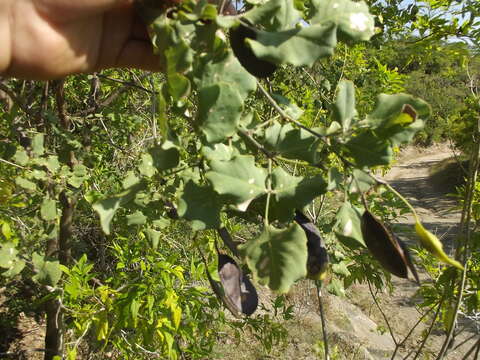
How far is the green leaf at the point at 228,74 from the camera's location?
0.57 m

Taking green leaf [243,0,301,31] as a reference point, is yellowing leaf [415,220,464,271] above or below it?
below

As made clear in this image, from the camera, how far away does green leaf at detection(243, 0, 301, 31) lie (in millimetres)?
562

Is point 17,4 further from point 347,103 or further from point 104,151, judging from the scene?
point 104,151

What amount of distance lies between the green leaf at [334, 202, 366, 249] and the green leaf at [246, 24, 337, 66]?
284 mm

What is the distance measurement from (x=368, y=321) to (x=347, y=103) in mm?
4799

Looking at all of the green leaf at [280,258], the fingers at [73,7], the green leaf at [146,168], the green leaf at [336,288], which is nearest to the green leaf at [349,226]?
the green leaf at [280,258]

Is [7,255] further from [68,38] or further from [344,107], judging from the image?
[344,107]

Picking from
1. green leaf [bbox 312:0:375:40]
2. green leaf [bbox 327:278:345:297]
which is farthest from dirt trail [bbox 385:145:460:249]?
green leaf [bbox 312:0:375:40]

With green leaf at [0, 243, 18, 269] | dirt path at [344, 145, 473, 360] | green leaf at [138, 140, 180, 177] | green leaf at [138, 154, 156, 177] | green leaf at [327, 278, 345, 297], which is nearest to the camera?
green leaf at [138, 140, 180, 177]

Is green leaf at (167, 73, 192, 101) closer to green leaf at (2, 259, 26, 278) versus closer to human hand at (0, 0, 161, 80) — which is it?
human hand at (0, 0, 161, 80)

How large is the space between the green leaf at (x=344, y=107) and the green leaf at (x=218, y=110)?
0.17 metres

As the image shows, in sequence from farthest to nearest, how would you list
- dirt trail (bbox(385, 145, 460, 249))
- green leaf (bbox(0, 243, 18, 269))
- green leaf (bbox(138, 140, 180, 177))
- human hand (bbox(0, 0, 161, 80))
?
1. dirt trail (bbox(385, 145, 460, 249))
2. green leaf (bbox(0, 243, 18, 269))
3. human hand (bbox(0, 0, 161, 80))
4. green leaf (bbox(138, 140, 180, 177))

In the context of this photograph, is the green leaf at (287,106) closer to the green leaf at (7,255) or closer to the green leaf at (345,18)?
the green leaf at (345,18)

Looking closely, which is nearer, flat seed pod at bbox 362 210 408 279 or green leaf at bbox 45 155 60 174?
flat seed pod at bbox 362 210 408 279
